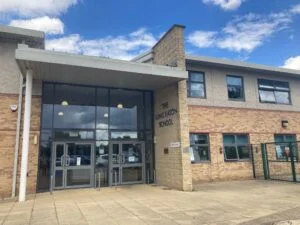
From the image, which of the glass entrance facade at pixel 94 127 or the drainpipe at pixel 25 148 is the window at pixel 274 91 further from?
the drainpipe at pixel 25 148

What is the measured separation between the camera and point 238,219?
6.93 meters

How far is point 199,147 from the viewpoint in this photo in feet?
48.3

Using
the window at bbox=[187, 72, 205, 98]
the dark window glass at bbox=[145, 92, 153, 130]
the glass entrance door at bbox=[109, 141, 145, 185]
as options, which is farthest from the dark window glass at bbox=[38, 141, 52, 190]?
the window at bbox=[187, 72, 205, 98]

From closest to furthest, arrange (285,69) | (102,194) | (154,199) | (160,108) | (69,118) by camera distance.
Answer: (154,199), (102,194), (69,118), (160,108), (285,69)

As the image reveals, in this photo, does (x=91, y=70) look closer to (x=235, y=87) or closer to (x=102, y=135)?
(x=102, y=135)

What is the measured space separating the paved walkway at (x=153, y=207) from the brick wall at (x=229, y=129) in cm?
305

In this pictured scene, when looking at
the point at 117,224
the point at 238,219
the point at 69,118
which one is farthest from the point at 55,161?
the point at 238,219

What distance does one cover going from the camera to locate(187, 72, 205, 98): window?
1517cm

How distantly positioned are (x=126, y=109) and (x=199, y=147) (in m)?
4.40

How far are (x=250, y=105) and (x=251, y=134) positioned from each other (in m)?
1.76

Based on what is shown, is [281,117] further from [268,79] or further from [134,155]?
[134,155]

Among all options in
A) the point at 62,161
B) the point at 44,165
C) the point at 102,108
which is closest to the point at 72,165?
the point at 62,161

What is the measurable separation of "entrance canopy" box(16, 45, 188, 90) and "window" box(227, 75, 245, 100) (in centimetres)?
496

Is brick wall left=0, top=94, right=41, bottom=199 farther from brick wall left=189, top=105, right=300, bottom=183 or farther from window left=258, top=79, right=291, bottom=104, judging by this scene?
window left=258, top=79, right=291, bottom=104
